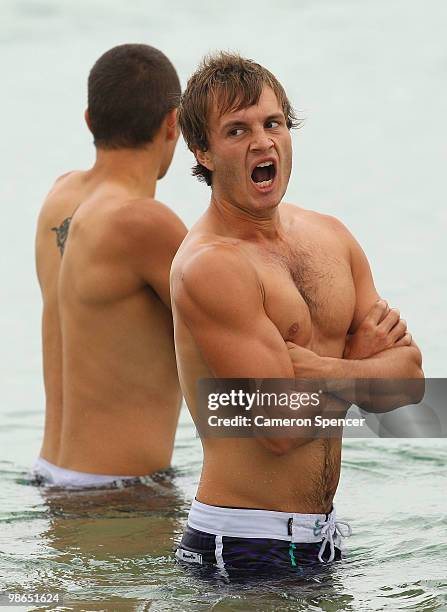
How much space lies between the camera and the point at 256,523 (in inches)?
213

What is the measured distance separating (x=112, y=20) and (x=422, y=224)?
6.70m

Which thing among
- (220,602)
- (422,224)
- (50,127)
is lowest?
(220,602)

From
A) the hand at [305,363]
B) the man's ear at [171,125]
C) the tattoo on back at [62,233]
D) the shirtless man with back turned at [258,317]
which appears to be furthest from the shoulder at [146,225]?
the hand at [305,363]

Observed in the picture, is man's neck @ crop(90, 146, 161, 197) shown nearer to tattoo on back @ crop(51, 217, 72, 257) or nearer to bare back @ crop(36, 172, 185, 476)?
bare back @ crop(36, 172, 185, 476)

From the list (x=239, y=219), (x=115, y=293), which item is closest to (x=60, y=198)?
(x=115, y=293)

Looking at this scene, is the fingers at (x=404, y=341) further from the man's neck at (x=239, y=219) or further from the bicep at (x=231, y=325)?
the man's neck at (x=239, y=219)

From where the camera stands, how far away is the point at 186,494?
280 inches

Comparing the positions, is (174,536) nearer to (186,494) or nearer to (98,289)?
(186,494)

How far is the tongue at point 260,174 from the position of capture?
18.1 ft

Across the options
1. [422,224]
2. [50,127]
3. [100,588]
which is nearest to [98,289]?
[100,588]

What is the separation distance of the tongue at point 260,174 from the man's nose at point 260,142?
3.6 inches

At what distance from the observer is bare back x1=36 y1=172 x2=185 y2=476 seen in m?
6.88

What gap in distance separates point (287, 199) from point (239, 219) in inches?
283

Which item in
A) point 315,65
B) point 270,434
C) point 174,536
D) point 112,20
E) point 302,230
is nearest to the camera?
point 270,434
